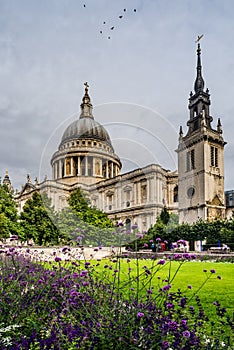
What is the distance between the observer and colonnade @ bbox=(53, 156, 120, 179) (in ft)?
196

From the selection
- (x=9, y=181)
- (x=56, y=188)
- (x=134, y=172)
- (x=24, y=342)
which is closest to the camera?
(x=24, y=342)

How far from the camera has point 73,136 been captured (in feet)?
249

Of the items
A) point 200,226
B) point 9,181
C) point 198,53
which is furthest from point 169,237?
point 9,181

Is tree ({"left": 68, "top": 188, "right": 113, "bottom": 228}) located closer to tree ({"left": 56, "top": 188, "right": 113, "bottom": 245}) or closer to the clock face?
tree ({"left": 56, "top": 188, "right": 113, "bottom": 245})

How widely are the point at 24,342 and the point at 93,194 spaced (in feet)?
184

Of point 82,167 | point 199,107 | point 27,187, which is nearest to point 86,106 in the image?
point 27,187

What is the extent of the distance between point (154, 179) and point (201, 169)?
45.6ft

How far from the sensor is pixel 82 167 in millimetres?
68562

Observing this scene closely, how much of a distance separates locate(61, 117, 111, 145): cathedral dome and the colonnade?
471 cm

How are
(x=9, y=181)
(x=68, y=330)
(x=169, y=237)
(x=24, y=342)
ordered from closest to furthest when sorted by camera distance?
(x=24, y=342)
(x=68, y=330)
(x=169, y=237)
(x=9, y=181)

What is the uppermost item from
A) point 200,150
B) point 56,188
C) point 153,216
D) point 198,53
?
point 198,53

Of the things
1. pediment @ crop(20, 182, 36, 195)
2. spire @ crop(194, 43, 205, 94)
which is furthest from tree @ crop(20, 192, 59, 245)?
spire @ crop(194, 43, 205, 94)

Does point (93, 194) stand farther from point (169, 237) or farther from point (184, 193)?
point (169, 237)

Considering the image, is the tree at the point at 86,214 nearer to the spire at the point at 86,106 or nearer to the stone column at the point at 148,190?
the stone column at the point at 148,190
